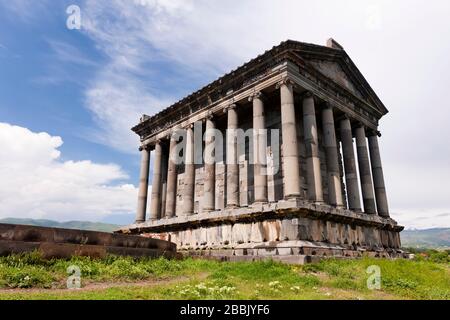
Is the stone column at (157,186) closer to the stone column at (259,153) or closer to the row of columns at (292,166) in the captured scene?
the row of columns at (292,166)

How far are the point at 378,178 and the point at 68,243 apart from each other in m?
18.9

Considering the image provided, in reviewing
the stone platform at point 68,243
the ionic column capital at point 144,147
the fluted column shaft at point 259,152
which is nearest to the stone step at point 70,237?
the stone platform at point 68,243

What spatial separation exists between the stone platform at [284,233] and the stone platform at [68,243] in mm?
3894

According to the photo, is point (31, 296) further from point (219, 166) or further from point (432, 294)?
point (219, 166)

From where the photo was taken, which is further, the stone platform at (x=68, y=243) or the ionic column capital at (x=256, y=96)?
the ionic column capital at (x=256, y=96)

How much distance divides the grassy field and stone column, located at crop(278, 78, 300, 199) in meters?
3.62

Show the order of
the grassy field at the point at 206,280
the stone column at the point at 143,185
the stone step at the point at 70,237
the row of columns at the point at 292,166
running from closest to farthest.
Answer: the grassy field at the point at 206,280 < the stone step at the point at 70,237 < the row of columns at the point at 292,166 < the stone column at the point at 143,185

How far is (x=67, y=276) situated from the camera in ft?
28.9

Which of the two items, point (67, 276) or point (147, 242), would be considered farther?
point (147, 242)

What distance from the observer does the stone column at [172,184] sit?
22.4 metres

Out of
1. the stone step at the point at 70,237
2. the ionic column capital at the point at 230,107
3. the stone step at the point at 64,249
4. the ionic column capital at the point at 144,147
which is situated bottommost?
the stone step at the point at 64,249

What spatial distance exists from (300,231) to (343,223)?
373 centimetres

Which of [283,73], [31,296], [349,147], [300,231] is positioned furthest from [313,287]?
[349,147]
